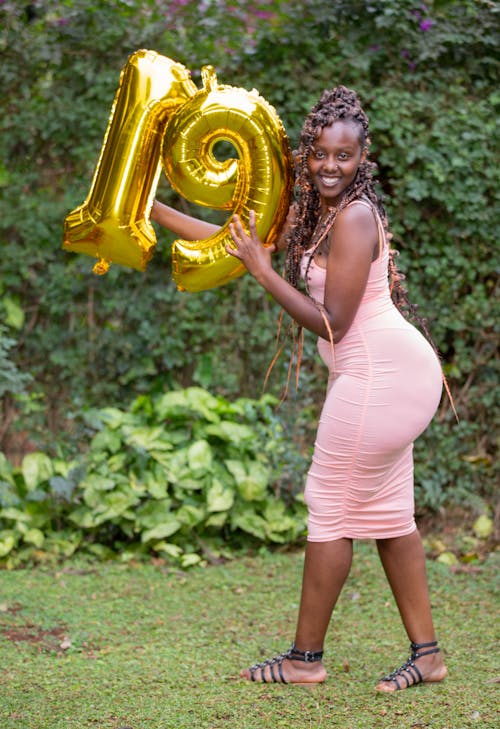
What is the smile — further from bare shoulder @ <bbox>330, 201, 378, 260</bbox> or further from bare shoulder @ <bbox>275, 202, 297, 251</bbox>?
bare shoulder @ <bbox>275, 202, 297, 251</bbox>

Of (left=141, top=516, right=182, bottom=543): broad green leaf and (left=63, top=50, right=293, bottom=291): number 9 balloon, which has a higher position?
(left=63, top=50, right=293, bottom=291): number 9 balloon

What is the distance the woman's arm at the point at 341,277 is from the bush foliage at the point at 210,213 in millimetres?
2353

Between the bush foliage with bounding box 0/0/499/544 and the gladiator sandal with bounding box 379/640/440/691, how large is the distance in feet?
7.15

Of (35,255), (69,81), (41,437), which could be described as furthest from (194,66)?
(41,437)

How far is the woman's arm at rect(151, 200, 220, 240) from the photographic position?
354 cm

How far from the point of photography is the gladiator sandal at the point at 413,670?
10.9 ft

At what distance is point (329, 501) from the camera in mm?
3252

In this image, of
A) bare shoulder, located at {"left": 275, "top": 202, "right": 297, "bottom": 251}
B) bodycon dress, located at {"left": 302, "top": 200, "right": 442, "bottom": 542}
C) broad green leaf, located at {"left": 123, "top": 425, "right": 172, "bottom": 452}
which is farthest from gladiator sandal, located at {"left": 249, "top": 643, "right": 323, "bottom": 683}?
broad green leaf, located at {"left": 123, "top": 425, "right": 172, "bottom": 452}

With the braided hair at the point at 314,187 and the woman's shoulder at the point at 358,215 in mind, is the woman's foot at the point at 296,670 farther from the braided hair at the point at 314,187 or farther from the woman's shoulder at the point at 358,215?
the woman's shoulder at the point at 358,215

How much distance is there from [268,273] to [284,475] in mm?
2383

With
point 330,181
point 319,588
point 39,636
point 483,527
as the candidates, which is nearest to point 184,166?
point 330,181

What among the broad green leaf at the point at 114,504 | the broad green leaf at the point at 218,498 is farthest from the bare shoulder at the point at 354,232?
the broad green leaf at the point at 114,504

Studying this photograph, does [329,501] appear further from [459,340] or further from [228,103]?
[459,340]

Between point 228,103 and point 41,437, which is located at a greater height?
point 228,103
